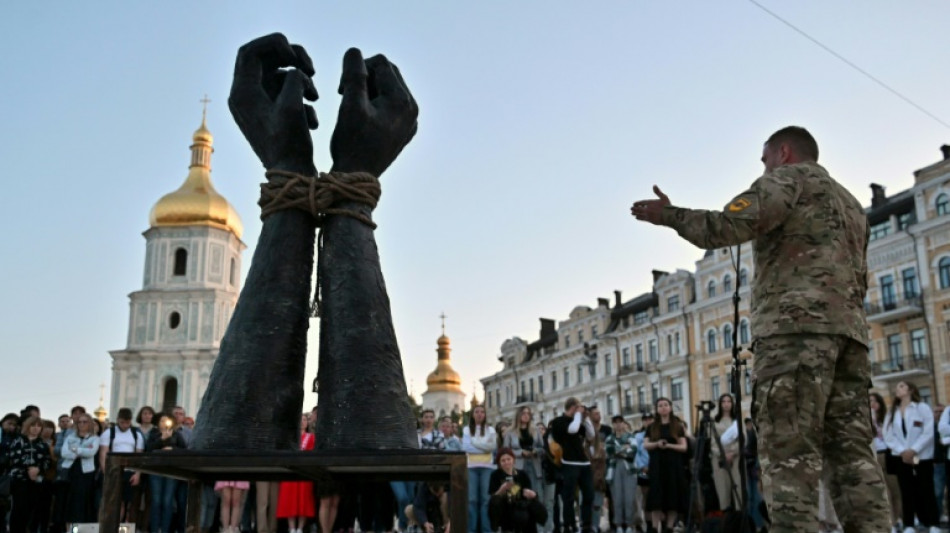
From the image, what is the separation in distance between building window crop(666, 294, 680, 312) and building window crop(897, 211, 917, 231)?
625 inches

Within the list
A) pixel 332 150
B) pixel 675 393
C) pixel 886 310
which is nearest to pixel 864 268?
pixel 332 150

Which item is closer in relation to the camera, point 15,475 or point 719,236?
point 719,236

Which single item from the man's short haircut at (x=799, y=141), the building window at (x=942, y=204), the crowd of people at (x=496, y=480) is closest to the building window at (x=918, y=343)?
the building window at (x=942, y=204)

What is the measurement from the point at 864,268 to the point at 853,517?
122 cm

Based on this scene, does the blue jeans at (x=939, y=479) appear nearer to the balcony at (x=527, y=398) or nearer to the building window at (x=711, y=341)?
the building window at (x=711, y=341)

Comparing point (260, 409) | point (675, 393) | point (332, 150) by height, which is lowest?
point (260, 409)

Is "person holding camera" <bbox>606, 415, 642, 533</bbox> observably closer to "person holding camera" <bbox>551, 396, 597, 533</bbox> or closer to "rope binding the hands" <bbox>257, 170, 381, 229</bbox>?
"person holding camera" <bbox>551, 396, 597, 533</bbox>

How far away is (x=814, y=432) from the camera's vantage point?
398 centimetres

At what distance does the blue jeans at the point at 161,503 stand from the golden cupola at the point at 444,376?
7079 centimetres

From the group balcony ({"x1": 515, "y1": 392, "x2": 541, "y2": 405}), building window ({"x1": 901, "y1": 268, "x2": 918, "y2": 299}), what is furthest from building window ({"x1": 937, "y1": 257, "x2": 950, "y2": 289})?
balcony ({"x1": 515, "y1": 392, "x2": 541, "y2": 405})

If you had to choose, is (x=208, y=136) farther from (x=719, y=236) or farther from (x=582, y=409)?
(x=719, y=236)

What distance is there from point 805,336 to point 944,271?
3615 cm

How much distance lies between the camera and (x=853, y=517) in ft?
13.1

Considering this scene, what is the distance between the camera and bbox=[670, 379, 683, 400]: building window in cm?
5200
